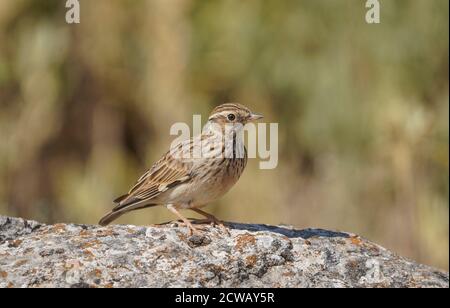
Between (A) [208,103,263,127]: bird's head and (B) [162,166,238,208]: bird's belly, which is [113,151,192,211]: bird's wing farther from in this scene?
(A) [208,103,263,127]: bird's head

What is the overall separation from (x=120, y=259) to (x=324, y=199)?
6.64 m

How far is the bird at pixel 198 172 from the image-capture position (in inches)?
279

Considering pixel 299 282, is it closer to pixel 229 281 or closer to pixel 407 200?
pixel 229 281

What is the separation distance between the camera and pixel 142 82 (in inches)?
548

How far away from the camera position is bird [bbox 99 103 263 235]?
A: 7078 millimetres

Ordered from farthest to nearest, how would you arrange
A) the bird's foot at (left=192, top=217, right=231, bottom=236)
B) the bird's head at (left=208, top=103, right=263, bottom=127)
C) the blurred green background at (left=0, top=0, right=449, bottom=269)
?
1. the blurred green background at (left=0, top=0, right=449, bottom=269)
2. the bird's head at (left=208, top=103, right=263, bottom=127)
3. the bird's foot at (left=192, top=217, right=231, bottom=236)

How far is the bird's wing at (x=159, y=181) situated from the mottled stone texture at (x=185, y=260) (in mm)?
976

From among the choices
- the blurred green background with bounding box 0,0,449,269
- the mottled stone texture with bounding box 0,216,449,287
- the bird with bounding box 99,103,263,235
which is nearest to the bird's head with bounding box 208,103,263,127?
the bird with bounding box 99,103,263,235

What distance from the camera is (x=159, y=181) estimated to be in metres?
7.31

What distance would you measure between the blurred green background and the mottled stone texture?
4.98m

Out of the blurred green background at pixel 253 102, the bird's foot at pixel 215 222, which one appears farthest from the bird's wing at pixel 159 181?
the blurred green background at pixel 253 102

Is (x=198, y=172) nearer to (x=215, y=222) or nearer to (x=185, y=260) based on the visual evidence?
(x=215, y=222)

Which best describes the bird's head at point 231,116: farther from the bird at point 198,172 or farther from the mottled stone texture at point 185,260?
the mottled stone texture at point 185,260
